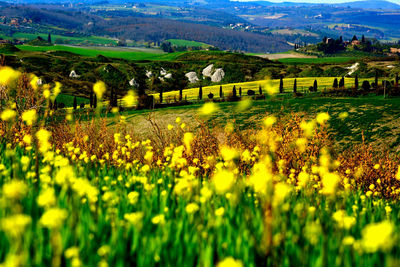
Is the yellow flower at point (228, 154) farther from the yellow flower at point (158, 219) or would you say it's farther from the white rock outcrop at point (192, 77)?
the white rock outcrop at point (192, 77)

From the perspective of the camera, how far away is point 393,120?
2803cm

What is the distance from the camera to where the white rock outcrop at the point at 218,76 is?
131 m

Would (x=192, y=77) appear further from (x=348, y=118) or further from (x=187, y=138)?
(x=187, y=138)

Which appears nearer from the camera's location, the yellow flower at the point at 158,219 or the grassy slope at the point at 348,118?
the yellow flower at the point at 158,219

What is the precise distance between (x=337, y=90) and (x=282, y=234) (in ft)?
174

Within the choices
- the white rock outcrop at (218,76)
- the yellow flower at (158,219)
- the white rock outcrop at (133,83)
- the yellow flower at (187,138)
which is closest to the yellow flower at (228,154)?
the yellow flower at (187,138)

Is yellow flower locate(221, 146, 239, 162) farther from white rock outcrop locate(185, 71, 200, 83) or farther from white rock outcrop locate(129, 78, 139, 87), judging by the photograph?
white rock outcrop locate(185, 71, 200, 83)

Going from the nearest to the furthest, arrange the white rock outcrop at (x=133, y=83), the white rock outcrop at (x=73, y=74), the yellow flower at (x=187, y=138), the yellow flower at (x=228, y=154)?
the yellow flower at (x=228, y=154)
the yellow flower at (x=187, y=138)
the white rock outcrop at (x=73, y=74)
the white rock outcrop at (x=133, y=83)

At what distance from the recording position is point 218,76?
132000mm

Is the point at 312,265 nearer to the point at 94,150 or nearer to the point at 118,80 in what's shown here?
the point at 94,150

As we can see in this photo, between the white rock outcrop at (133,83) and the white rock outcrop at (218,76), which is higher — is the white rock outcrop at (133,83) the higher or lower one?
the lower one

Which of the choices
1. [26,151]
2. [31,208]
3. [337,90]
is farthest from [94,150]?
[337,90]

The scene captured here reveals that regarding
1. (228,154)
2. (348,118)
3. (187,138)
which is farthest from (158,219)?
(348,118)

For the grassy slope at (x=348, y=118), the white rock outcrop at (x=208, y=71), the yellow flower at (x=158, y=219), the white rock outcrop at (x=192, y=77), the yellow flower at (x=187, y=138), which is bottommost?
the white rock outcrop at (x=192, y=77)
